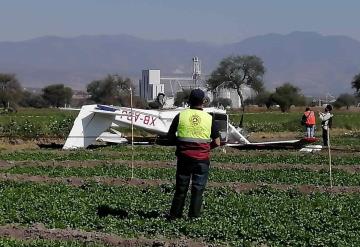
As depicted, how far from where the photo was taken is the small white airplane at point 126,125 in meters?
36.0

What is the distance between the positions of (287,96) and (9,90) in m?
42.2

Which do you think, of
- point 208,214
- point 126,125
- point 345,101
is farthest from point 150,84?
point 345,101

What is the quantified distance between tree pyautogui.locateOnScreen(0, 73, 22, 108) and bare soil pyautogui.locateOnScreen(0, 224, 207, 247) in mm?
100289

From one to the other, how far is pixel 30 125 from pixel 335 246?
33.4m

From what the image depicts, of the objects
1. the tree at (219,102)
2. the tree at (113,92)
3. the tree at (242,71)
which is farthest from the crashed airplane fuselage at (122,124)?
the tree at (242,71)

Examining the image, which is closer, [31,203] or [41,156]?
[31,203]

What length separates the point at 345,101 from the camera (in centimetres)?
13775

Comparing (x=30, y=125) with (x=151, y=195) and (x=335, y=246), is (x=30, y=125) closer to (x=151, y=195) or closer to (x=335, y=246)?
(x=151, y=195)

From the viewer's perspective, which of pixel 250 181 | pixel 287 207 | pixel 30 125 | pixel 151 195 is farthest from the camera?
pixel 30 125

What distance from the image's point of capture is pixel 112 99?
85312 mm

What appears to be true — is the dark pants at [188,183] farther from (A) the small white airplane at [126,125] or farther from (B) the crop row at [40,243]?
(A) the small white airplane at [126,125]

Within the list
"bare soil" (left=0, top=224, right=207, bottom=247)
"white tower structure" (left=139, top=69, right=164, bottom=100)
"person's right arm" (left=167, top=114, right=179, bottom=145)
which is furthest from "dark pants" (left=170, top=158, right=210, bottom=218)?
"white tower structure" (left=139, top=69, right=164, bottom=100)

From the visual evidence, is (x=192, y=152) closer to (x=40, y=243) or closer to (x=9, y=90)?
(x=40, y=243)

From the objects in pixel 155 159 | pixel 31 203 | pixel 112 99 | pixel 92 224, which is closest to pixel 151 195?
pixel 31 203
